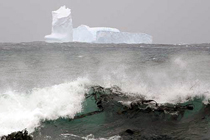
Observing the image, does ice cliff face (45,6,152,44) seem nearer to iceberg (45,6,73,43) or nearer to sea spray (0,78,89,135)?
iceberg (45,6,73,43)

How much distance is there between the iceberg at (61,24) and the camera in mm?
44250

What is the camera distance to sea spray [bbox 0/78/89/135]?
21.8ft

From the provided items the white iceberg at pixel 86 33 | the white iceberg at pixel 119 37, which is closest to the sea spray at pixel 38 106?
the white iceberg at pixel 119 37

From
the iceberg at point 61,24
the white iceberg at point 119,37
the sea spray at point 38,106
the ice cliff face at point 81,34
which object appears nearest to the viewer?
the sea spray at point 38,106

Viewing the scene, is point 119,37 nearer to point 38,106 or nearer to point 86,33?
point 86,33

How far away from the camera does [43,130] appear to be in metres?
6.44

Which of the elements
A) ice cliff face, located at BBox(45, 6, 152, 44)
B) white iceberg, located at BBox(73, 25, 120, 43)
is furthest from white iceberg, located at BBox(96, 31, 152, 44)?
white iceberg, located at BBox(73, 25, 120, 43)

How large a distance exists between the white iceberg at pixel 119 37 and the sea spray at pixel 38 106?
39297 mm

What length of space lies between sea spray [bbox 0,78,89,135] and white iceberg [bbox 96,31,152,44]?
1547 inches

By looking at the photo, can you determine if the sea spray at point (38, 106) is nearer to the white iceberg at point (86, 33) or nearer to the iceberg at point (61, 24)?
the iceberg at point (61, 24)

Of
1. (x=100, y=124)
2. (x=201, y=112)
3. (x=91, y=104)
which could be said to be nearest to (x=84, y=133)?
(x=100, y=124)

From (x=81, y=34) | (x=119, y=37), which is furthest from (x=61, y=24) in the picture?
(x=119, y=37)

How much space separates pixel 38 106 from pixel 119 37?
138ft

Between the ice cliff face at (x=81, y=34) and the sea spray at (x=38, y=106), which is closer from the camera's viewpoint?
the sea spray at (x=38, y=106)
